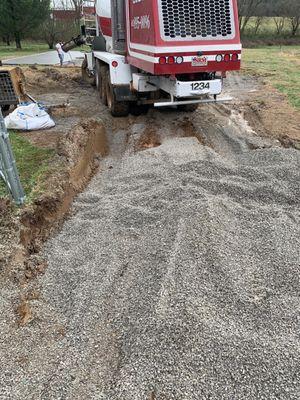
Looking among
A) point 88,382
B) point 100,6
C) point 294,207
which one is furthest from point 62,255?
point 100,6

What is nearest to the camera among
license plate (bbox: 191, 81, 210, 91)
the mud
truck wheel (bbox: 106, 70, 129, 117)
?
the mud

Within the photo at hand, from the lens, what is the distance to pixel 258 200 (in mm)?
5980

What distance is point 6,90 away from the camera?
1030 cm

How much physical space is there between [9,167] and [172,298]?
9.49 ft

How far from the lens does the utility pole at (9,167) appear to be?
5180mm

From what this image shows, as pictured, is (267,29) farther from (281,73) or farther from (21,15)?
(281,73)

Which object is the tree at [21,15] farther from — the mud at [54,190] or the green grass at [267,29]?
the mud at [54,190]

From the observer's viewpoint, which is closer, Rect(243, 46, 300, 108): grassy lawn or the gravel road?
the gravel road

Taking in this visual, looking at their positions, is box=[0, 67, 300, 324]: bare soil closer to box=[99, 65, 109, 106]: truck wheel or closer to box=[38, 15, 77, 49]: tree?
box=[99, 65, 109, 106]: truck wheel

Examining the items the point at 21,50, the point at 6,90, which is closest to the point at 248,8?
the point at 21,50

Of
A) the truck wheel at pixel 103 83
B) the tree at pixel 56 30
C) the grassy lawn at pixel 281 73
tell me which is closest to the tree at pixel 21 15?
the tree at pixel 56 30

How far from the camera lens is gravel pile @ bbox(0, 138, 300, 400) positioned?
128 inches

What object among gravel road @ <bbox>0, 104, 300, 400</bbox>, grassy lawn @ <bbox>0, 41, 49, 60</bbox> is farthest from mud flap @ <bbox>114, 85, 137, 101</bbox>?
grassy lawn @ <bbox>0, 41, 49, 60</bbox>

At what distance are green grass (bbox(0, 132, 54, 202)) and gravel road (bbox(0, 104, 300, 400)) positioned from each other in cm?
76
